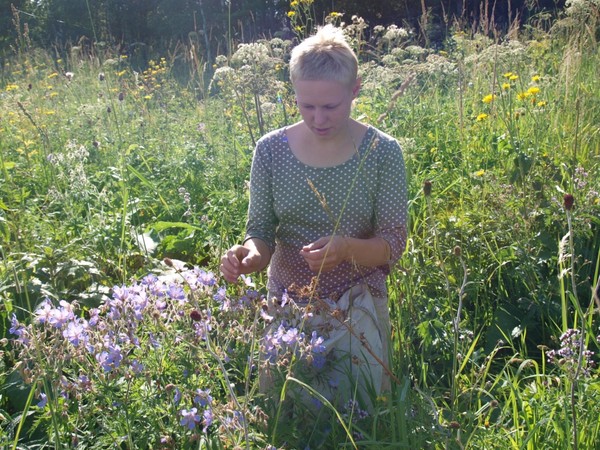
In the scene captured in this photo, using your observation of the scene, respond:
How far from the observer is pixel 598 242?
3021mm

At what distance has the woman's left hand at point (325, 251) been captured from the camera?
1.92 meters

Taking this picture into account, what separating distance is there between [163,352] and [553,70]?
4.38 meters

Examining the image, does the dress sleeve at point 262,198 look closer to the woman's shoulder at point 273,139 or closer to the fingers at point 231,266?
the woman's shoulder at point 273,139

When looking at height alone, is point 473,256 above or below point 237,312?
below

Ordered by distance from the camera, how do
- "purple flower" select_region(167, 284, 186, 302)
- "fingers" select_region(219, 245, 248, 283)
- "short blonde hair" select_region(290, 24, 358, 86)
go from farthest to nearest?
1. "short blonde hair" select_region(290, 24, 358, 86)
2. "fingers" select_region(219, 245, 248, 283)
3. "purple flower" select_region(167, 284, 186, 302)

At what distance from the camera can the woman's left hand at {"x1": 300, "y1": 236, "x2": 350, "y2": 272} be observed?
1.92m

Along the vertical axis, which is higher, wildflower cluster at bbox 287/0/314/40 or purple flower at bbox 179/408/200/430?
wildflower cluster at bbox 287/0/314/40

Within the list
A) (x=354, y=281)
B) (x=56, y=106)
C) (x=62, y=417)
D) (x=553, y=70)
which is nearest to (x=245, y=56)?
(x=354, y=281)

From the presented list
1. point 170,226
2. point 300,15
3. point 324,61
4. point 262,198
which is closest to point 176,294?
point 262,198

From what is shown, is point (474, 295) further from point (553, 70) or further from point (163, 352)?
point (553, 70)

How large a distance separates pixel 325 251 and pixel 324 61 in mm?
652

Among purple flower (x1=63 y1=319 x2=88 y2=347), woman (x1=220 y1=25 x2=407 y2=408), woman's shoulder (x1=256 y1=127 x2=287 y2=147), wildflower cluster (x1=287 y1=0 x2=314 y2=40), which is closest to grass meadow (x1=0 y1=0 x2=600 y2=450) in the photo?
purple flower (x1=63 y1=319 x2=88 y2=347)

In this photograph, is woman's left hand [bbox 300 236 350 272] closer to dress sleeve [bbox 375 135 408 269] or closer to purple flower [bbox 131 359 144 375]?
dress sleeve [bbox 375 135 408 269]

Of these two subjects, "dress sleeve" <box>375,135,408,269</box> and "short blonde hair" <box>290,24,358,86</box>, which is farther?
"dress sleeve" <box>375,135,408,269</box>
